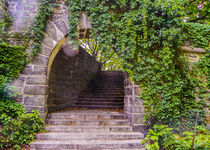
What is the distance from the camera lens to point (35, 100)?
3.54 m

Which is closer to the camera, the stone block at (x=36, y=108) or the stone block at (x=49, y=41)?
the stone block at (x=36, y=108)

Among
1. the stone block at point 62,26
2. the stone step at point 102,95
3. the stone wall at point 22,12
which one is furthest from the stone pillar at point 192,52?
the stone wall at point 22,12

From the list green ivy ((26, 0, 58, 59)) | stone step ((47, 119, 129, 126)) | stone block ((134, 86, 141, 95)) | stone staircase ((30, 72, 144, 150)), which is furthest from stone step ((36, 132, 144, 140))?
green ivy ((26, 0, 58, 59))

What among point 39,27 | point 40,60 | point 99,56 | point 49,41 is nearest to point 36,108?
point 40,60

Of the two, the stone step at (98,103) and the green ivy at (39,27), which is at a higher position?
the green ivy at (39,27)

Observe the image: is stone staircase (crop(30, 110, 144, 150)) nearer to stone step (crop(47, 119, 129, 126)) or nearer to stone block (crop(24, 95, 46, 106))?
stone step (crop(47, 119, 129, 126))

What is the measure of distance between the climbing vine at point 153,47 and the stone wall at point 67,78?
1.60m

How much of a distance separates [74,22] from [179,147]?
11.7 feet

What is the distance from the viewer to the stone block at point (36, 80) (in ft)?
11.8

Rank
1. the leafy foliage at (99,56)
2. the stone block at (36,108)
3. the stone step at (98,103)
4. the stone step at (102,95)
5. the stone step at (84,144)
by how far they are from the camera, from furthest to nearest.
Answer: the leafy foliage at (99,56) < the stone step at (102,95) < the stone step at (98,103) < the stone block at (36,108) < the stone step at (84,144)

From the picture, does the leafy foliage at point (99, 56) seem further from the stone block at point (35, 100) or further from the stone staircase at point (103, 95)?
the stone block at point (35, 100)

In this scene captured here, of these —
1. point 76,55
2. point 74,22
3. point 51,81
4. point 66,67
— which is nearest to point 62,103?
point 51,81

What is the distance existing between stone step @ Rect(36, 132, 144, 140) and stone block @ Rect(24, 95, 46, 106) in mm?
757

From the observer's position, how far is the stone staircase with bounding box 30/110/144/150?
115 inches
